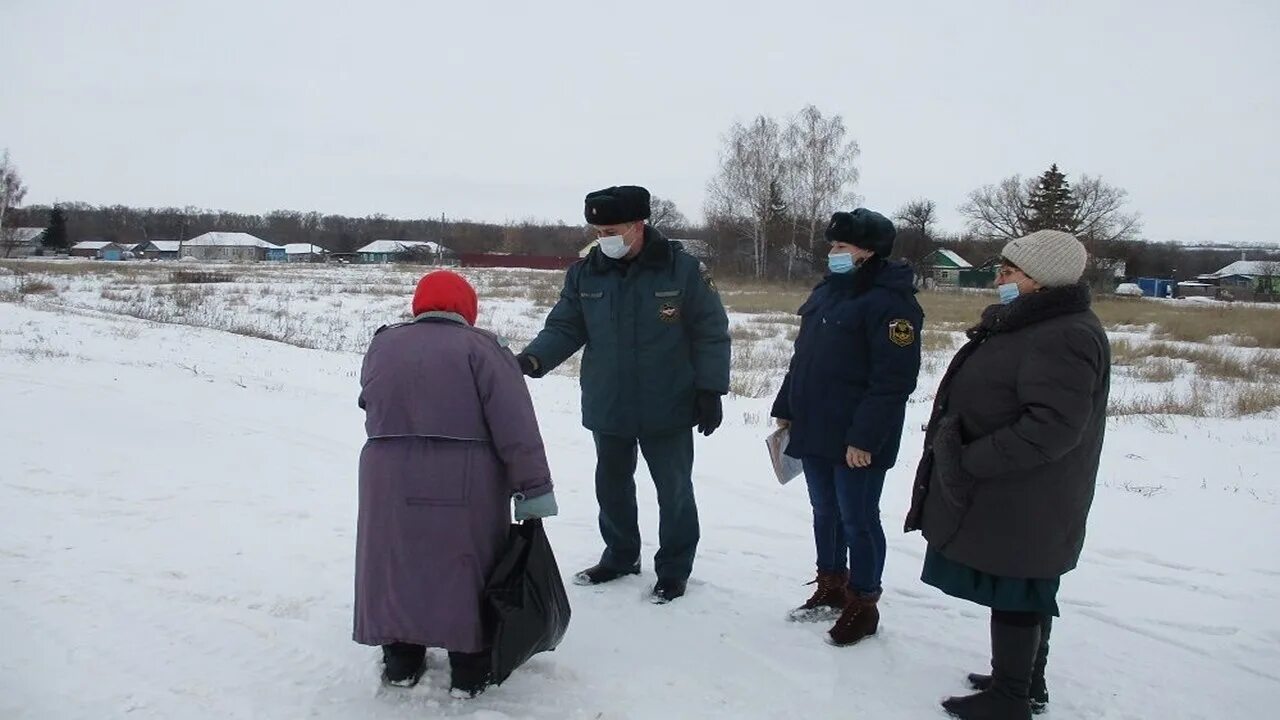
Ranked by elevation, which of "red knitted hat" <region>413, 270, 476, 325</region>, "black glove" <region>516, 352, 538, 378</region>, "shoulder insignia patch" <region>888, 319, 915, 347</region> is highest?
"red knitted hat" <region>413, 270, 476, 325</region>

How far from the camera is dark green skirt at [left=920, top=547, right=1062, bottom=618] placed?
2.75 m

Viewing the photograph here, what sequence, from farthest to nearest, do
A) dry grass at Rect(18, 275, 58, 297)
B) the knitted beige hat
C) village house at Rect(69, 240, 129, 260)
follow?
village house at Rect(69, 240, 129, 260) < dry grass at Rect(18, 275, 58, 297) < the knitted beige hat

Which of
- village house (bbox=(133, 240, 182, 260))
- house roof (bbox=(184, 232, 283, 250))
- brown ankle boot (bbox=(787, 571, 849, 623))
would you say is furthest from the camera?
house roof (bbox=(184, 232, 283, 250))

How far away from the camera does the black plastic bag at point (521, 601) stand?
9.03 feet

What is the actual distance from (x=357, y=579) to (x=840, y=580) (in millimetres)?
2015

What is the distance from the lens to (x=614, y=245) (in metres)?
3.72

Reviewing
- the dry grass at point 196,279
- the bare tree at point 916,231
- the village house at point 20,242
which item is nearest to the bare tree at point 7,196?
the village house at point 20,242

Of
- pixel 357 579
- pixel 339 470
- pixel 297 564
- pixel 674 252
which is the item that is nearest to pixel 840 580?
pixel 674 252

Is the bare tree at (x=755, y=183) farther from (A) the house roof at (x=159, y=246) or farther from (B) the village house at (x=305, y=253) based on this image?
(A) the house roof at (x=159, y=246)

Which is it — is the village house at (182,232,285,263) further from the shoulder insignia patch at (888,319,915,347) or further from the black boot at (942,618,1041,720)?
the black boot at (942,618,1041,720)

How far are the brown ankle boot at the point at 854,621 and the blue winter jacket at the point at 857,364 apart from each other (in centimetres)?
55

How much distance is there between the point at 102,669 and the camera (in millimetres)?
2934

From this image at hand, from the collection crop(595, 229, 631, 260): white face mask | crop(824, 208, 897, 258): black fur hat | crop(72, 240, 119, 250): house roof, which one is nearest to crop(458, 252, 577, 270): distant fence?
crop(72, 240, 119, 250): house roof

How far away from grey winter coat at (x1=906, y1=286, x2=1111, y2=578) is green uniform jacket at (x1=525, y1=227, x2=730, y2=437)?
45.0 inches
